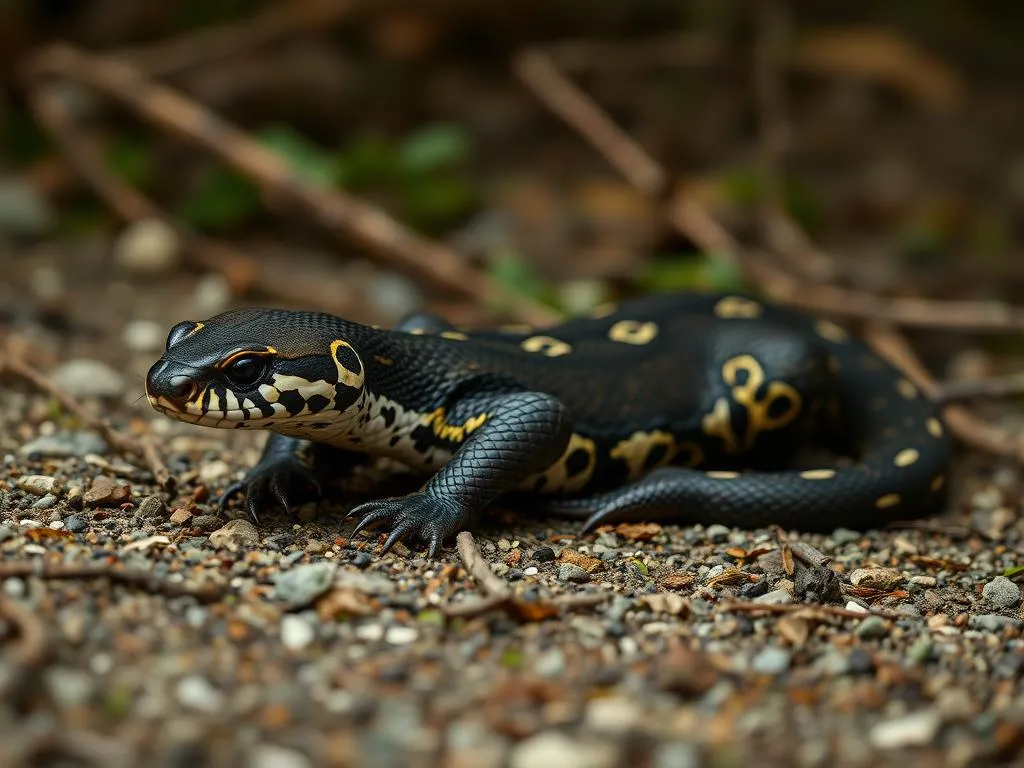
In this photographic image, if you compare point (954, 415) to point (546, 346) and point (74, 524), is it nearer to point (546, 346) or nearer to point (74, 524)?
point (546, 346)

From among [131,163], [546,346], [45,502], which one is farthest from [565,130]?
[45,502]

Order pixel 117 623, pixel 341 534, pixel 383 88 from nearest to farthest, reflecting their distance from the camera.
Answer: pixel 117 623 < pixel 341 534 < pixel 383 88

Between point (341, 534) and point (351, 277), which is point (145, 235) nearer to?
point (351, 277)

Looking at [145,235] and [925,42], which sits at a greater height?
[925,42]

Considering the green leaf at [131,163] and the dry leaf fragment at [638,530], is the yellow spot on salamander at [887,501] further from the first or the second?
the green leaf at [131,163]

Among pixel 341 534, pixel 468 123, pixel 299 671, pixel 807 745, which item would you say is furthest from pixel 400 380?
pixel 468 123

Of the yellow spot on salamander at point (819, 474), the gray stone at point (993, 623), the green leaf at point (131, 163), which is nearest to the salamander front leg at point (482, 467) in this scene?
the yellow spot on salamander at point (819, 474)

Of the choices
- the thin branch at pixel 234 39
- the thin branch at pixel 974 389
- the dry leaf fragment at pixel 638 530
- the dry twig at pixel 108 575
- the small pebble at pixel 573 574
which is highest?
the thin branch at pixel 234 39
